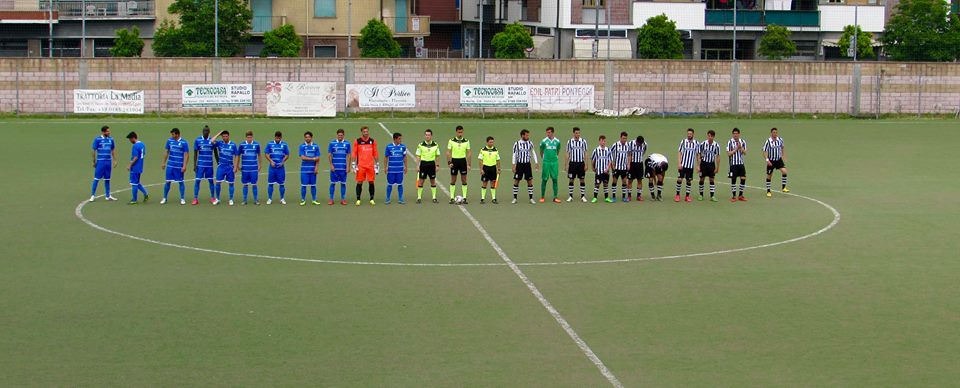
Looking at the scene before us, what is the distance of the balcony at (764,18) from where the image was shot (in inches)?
3228

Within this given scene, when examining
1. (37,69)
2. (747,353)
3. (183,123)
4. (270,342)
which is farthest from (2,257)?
(37,69)

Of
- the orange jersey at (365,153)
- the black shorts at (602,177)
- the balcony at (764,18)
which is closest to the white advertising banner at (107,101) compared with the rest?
the orange jersey at (365,153)

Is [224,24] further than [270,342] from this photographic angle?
Yes

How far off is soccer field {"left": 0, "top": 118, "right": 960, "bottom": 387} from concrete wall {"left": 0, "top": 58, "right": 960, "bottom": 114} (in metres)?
25.5

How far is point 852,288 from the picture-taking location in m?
20.1

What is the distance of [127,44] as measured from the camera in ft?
→ 257

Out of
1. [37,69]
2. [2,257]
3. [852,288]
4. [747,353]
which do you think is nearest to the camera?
[747,353]

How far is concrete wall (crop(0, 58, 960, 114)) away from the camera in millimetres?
59281

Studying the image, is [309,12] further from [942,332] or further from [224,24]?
[942,332]

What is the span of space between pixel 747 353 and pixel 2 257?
44.8 ft

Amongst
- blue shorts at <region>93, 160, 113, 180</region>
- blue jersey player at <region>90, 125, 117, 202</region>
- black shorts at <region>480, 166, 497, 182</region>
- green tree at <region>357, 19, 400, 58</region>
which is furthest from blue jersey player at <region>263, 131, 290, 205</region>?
green tree at <region>357, 19, 400, 58</region>

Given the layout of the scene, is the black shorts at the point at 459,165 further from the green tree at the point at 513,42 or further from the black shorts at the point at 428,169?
the green tree at the point at 513,42

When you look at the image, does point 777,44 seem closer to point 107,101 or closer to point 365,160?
point 107,101

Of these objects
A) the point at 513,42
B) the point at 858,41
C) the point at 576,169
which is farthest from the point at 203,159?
the point at 858,41
